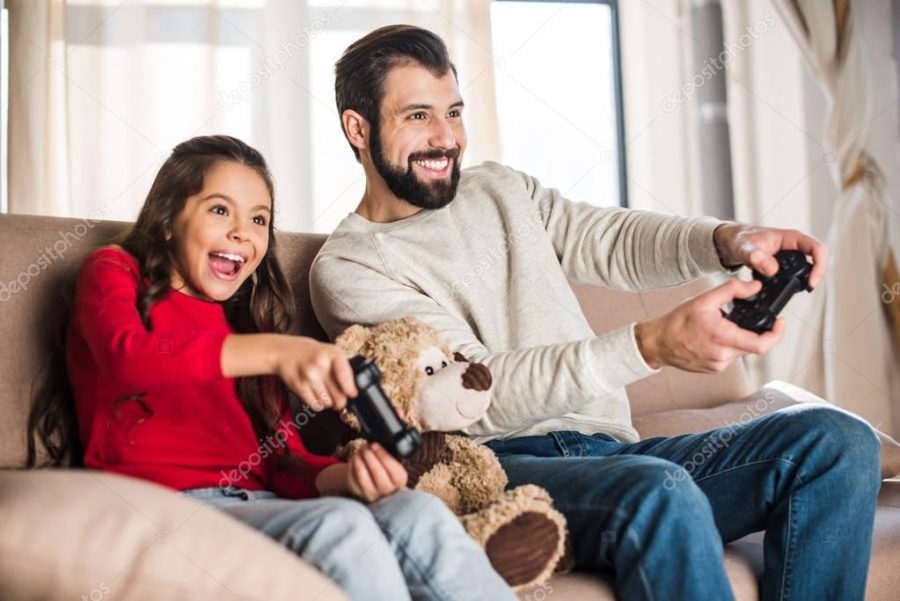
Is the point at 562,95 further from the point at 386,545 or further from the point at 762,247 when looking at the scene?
the point at 386,545

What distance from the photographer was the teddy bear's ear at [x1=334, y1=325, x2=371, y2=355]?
50.9 inches

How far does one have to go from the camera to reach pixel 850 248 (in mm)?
3281

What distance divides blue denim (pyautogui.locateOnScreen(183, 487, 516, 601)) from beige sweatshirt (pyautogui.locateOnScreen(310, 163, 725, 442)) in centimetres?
33

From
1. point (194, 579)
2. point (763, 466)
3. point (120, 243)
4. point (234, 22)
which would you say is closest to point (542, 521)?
point (763, 466)

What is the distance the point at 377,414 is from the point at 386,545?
13cm

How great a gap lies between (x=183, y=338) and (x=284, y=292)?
1.52ft

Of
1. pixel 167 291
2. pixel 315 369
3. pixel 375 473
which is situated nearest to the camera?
pixel 315 369

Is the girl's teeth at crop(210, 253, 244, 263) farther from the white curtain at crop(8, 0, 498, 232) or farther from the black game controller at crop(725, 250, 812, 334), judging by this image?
the white curtain at crop(8, 0, 498, 232)

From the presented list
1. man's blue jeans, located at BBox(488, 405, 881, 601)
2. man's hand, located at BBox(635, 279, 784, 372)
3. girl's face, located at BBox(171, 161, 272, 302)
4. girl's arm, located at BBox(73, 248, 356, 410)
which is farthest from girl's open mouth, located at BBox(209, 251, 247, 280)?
man's hand, located at BBox(635, 279, 784, 372)

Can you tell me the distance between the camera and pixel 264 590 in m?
0.90

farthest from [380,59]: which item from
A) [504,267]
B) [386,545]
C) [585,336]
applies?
[386,545]

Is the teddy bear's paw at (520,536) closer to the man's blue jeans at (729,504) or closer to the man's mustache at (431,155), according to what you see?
the man's blue jeans at (729,504)

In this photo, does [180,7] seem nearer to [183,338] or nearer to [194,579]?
[183,338]

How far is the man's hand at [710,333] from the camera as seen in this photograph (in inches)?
49.6
